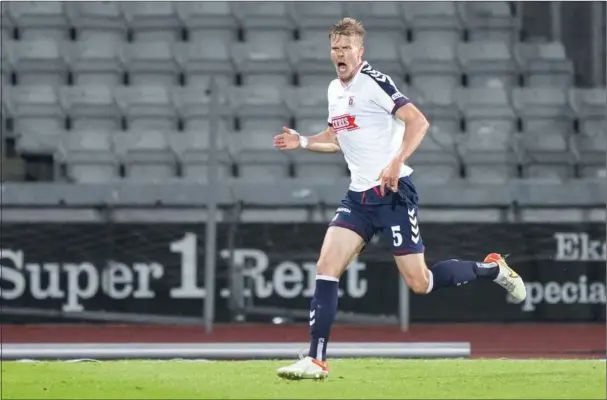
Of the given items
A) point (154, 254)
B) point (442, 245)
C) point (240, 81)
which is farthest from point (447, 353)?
point (240, 81)

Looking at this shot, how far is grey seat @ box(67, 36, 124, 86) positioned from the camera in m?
14.2

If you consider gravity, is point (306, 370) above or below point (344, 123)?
below

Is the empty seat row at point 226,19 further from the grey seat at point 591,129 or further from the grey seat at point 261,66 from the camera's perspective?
the grey seat at point 591,129

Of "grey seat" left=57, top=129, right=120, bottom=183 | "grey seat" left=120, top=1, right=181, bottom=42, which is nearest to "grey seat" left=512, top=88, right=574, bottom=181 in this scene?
Result: "grey seat" left=120, top=1, right=181, bottom=42

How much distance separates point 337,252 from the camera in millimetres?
6957

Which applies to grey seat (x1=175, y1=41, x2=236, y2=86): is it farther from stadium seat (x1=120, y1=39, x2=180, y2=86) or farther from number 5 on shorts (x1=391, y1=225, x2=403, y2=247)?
number 5 on shorts (x1=391, y1=225, x2=403, y2=247)

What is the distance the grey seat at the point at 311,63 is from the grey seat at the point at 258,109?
43 cm

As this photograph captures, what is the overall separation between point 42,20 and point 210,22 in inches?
72.8

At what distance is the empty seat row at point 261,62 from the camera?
14141 mm

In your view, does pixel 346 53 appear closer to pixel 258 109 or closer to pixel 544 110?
pixel 258 109

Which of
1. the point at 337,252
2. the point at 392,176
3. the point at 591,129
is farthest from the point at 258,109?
the point at 392,176

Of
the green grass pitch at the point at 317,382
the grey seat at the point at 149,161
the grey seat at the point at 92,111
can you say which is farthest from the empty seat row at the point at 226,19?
the green grass pitch at the point at 317,382

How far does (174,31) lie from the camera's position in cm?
1450

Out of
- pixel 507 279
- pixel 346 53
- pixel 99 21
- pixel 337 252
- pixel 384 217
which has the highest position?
pixel 99 21
